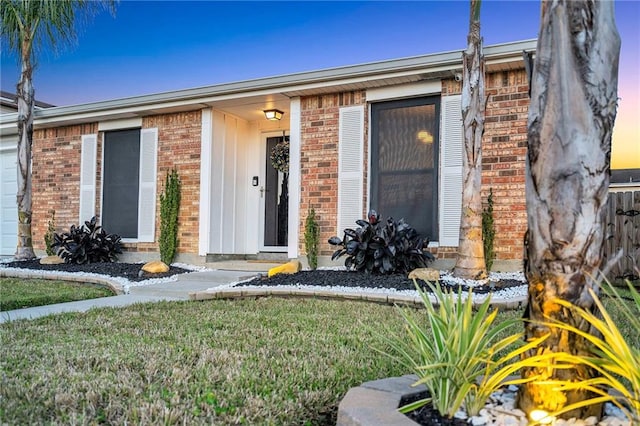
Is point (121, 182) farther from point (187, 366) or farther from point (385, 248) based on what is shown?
point (187, 366)

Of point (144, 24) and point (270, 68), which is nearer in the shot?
point (144, 24)

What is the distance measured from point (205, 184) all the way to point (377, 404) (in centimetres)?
688

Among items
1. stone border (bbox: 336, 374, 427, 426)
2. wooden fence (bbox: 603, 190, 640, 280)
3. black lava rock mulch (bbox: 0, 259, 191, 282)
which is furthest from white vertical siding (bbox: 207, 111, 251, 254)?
stone border (bbox: 336, 374, 427, 426)

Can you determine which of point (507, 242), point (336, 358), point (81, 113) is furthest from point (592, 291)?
point (81, 113)

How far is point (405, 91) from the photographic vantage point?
264 inches

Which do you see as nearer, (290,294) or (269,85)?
(290,294)

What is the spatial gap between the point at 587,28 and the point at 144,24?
10.7m

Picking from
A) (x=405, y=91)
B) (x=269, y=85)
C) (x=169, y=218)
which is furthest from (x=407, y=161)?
(x=169, y=218)

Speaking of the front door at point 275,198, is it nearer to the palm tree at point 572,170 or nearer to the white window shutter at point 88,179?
the white window shutter at point 88,179

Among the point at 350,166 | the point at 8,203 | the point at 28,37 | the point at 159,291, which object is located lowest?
the point at 159,291

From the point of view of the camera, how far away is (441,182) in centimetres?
643

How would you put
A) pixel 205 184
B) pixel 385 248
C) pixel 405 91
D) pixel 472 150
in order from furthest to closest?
pixel 205 184 < pixel 405 91 < pixel 385 248 < pixel 472 150

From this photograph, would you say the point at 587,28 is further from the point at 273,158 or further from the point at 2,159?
the point at 2,159

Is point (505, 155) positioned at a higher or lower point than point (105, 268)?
higher
